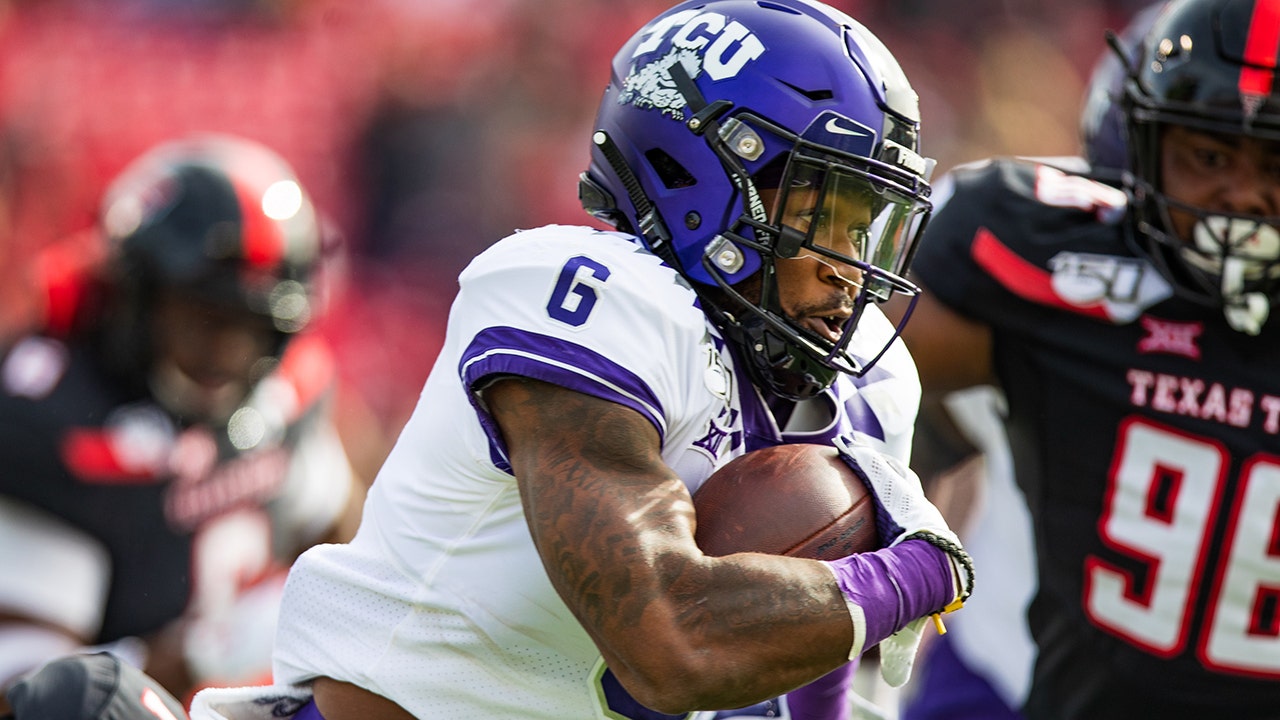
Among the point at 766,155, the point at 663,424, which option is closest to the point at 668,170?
the point at 766,155

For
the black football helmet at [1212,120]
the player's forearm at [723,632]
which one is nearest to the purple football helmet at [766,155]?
the player's forearm at [723,632]

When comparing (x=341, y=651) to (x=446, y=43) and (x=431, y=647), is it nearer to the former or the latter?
(x=431, y=647)

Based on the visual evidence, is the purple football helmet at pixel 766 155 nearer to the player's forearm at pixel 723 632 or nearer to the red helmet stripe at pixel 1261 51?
the player's forearm at pixel 723 632

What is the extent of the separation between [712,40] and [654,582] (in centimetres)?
84

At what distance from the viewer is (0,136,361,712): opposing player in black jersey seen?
422 cm

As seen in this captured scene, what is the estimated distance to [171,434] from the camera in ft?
14.7

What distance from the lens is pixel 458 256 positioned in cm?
789

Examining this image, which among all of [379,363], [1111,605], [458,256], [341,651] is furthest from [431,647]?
[458,256]

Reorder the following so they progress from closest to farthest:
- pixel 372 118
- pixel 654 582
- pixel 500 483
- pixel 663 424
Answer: pixel 654 582, pixel 663 424, pixel 500 483, pixel 372 118

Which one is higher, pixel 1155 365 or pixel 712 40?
pixel 712 40

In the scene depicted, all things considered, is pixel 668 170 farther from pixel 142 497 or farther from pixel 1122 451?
pixel 142 497

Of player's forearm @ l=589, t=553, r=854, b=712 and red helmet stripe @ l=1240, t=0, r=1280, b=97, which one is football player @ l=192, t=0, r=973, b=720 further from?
red helmet stripe @ l=1240, t=0, r=1280, b=97

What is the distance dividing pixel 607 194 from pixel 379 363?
16.2 feet

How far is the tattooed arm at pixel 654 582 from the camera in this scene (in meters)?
1.84
